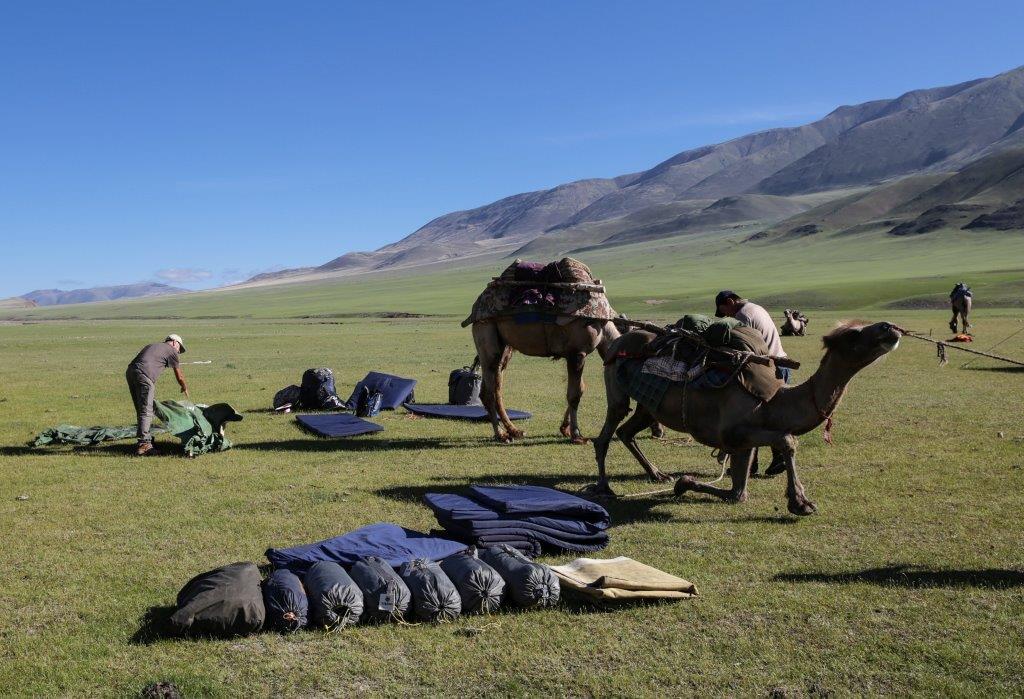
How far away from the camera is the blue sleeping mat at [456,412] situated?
17.2 m

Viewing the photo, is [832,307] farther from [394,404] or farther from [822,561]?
[822,561]

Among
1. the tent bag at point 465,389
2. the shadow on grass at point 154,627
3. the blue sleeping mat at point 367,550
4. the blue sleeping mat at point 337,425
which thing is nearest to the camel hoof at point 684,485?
the blue sleeping mat at point 367,550

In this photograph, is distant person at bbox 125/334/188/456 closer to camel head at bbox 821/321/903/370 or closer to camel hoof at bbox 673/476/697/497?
camel hoof at bbox 673/476/697/497

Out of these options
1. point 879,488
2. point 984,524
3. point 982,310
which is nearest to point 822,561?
point 984,524

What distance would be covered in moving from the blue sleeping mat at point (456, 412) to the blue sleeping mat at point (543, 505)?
7941 mm

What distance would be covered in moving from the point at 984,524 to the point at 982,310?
5202cm

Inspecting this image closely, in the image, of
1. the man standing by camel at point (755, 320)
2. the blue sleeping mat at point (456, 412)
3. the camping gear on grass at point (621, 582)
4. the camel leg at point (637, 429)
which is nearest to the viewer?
the camping gear on grass at point (621, 582)

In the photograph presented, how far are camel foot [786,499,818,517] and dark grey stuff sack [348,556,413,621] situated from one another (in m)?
4.50

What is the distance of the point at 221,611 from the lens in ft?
20.6

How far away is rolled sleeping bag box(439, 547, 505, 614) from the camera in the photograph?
6707mm

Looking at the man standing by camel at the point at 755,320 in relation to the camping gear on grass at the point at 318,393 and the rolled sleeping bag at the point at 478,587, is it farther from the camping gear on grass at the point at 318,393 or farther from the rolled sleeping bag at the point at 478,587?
the camping gear on grass at the point at 318,393

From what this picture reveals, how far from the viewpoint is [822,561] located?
790 centimetres

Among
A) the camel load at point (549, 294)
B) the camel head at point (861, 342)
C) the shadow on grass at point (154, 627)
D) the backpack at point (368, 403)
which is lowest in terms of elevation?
the shadow on grass at point (154, 627)

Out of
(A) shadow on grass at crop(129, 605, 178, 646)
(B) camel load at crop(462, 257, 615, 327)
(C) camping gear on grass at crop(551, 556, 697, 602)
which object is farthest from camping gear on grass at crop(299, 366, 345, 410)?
(C) camping gear on grass at crop(551, 556, 697, 602)
